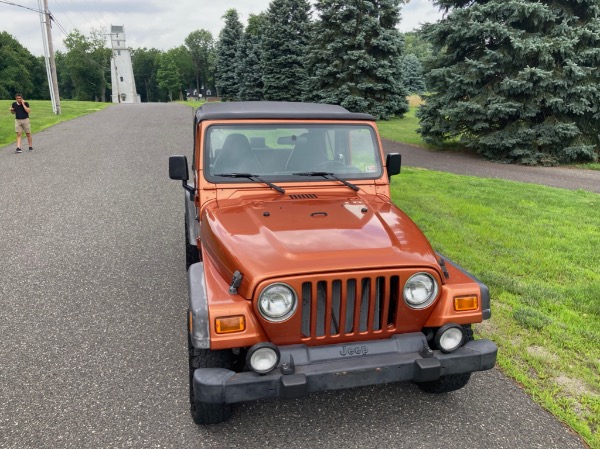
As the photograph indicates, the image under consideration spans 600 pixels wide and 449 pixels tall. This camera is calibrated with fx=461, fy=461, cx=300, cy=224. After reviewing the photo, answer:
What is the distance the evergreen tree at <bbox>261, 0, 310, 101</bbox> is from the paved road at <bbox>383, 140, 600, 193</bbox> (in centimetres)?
1550

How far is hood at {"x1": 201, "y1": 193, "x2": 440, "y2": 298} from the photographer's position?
251 cm

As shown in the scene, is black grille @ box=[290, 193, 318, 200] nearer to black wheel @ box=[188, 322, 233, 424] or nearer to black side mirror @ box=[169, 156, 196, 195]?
black side mirror @ box=[169, 156, 196, 195]

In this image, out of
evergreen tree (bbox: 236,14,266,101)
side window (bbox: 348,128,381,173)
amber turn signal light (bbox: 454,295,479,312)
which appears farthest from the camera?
evergreen tree (bbox: 236,14,266,101)

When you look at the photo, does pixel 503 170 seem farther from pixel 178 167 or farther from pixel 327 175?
pixel 178 167

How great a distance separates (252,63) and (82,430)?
3473 cm

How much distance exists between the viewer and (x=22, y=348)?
12.1 ft

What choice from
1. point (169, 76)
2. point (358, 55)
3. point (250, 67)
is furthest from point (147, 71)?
point (358, 55)

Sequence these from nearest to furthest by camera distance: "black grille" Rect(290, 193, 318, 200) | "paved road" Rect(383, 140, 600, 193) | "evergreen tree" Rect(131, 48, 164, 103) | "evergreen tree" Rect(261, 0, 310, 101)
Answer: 1. "black grille" Rect(290, 193, 318, 200)
2. "paved road" Rect(383, 140, 600, 193)
3. "evergreen tree" Rect(261, 0, 310, 101)
4. "evergreen tree" Rect(131, 48, 164, 103)

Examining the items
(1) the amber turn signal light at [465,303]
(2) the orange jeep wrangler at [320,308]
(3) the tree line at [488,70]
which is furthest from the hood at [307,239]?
(3) the tree line at [488,70]

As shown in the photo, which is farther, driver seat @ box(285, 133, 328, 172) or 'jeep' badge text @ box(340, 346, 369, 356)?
driver seat @ box(285, 133, 328, 172)

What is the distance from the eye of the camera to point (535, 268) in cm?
529

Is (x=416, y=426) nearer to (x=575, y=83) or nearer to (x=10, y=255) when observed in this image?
(x=10, y=255)

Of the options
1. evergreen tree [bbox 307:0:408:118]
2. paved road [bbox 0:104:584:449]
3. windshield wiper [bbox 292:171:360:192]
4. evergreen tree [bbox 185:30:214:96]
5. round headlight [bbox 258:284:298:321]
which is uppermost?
evergreen tree [bbox 185:30:214:96]

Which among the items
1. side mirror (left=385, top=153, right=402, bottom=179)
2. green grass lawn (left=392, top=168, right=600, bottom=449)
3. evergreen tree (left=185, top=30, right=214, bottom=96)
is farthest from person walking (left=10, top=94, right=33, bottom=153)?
evergreen tree (left=185, top=30, right=214, bottom=96)
